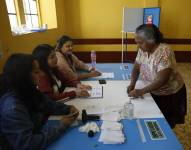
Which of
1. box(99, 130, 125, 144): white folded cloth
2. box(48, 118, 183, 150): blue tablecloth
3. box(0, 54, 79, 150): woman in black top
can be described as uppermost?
box(0, 54, 79, 150): woman in black top

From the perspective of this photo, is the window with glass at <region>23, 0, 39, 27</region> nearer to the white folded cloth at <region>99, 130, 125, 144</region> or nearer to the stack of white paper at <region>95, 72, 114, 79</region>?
the stack of white paper at <region>95, 72, 114, 79</region>

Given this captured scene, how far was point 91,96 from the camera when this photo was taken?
66.9 inches

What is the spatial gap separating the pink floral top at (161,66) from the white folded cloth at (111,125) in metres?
0.64

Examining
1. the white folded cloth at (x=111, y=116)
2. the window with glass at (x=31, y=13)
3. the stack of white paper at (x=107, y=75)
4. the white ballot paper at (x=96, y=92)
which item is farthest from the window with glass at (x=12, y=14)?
the white folded cloth at (x=111, y=116)

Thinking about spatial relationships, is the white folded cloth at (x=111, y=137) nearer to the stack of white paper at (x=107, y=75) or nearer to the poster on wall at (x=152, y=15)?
the stack of white paper at (x=107, y=75)

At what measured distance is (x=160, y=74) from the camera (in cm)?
157

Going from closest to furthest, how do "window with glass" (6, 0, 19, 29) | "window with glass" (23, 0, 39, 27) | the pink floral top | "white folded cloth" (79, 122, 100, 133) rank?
"white folded cloth" (79, 122, 100, 133) < the pink floral top < "window with glass" (6, 0, 19, 29) < "window with glass" (23, 0, 39, 27)

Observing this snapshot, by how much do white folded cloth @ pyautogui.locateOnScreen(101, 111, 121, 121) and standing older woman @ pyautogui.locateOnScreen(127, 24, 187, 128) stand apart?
0.32 m

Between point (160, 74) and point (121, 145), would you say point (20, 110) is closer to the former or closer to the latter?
point (121, 145)

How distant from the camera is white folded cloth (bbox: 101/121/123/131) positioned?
1190 mm

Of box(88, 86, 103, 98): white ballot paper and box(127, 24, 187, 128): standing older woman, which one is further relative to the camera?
box(88, 86, 103, 98): white ballot paper

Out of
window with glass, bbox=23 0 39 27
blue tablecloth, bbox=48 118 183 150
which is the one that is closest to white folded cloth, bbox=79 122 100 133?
blue tablecloth, bbox=48 118 183 150

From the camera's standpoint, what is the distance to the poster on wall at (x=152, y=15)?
450 centimetres

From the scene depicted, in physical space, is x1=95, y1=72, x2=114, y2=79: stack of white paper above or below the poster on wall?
below
